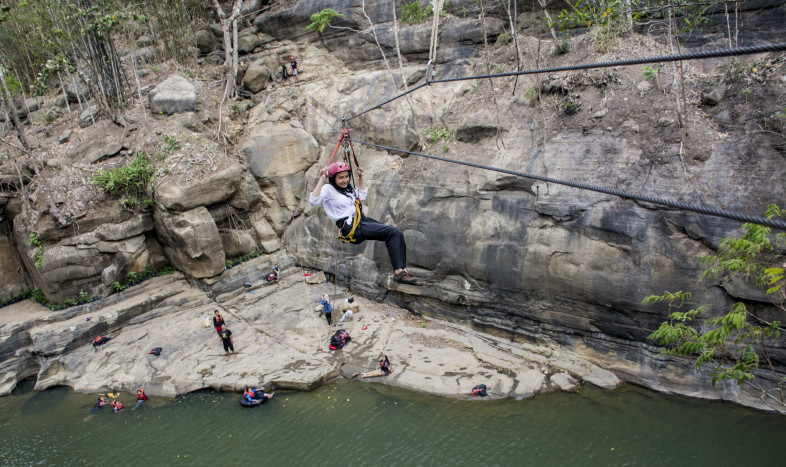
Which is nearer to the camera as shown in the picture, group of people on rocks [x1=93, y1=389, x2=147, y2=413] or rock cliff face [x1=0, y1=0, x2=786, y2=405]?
rock cliff face [x1=0, y1=0, x2=786, y2=405]

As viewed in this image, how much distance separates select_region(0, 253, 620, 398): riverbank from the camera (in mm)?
7887

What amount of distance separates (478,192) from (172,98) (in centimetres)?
892

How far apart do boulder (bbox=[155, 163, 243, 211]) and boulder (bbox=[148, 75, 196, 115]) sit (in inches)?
107

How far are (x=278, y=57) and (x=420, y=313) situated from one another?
9267mm

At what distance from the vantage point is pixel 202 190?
35.2 feet

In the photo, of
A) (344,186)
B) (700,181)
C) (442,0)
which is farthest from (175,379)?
(442,0)

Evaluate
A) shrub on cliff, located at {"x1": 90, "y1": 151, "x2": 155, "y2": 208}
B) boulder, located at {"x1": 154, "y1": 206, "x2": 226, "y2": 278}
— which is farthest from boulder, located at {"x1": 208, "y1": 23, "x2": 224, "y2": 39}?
boulder, located at {"x1": 154, "y1": 206, "x2": 226, "y2": 278}

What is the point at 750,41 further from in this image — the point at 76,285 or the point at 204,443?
the point at 76,285

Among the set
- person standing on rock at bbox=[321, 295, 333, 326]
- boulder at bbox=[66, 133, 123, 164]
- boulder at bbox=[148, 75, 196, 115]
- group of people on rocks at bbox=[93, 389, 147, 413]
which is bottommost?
group of people on rocks at bbox=[93, 389, 147, 413]

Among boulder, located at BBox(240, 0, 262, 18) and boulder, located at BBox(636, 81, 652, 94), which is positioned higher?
boulder, located at BBox(240, 0, 262, 18)

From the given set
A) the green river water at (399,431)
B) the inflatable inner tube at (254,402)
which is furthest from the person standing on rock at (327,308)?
the inflatable inner tube at (254,402)

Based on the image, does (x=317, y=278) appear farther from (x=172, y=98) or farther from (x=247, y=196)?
(x=172, y=98)

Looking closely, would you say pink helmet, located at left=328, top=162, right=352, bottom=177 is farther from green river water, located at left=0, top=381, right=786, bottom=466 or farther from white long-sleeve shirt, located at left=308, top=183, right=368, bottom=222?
green river water, located at left=0, top=381, right=786, bottom=466

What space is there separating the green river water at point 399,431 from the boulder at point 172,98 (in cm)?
771
